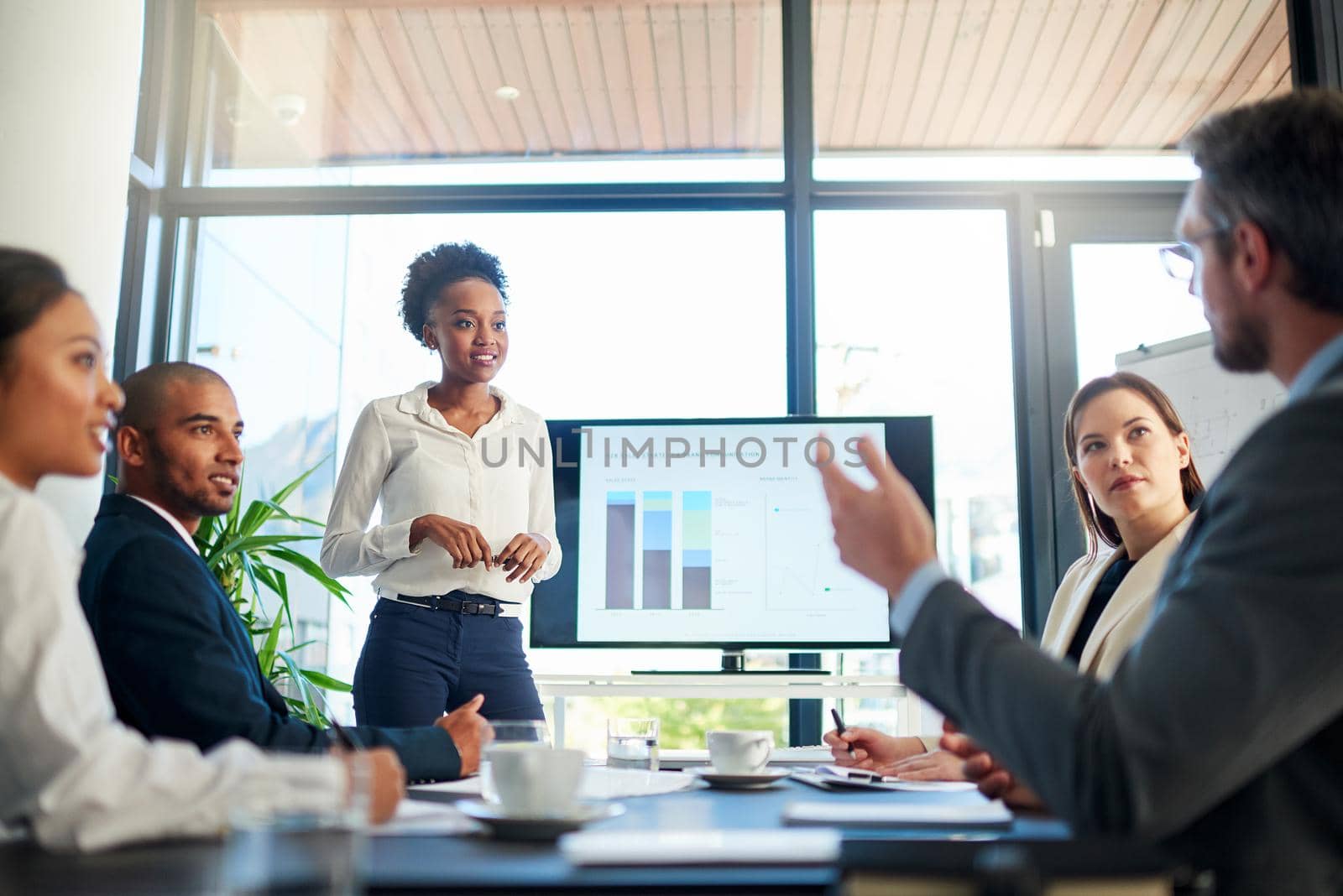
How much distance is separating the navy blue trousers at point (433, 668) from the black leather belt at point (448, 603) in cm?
1

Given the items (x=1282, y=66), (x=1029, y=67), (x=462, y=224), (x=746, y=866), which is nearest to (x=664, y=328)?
(x=462, y=224)

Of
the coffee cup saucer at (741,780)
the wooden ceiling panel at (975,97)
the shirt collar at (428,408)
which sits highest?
the wooden ceiling panel at (975,97)

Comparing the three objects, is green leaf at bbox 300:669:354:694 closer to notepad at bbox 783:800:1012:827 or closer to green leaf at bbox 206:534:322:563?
green leaf at bbox 206:534:322:563

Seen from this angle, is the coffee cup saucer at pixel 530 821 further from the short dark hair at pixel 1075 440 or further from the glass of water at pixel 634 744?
the short dark hair at pixel 1075 440

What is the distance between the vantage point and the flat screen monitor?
363 cm

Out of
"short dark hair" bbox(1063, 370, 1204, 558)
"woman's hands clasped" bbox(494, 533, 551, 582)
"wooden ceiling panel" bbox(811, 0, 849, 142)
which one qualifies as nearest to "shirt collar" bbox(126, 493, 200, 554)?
"woman's hands clasped" bbox(494, 533, 551, 582)

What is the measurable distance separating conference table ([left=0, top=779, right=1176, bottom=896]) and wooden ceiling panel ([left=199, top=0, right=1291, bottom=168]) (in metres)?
3.54

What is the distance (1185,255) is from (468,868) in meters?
1.17

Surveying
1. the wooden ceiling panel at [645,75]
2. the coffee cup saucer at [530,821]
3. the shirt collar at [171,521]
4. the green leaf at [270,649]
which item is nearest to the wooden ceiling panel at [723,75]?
the wooden ceiling panel at [645,75]

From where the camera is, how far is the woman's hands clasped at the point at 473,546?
2678mm

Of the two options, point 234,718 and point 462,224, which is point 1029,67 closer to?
point 462,224

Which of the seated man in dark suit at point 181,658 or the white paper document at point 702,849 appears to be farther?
the seated man in dark suit at point 181,658

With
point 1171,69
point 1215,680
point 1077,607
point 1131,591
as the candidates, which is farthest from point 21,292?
point 1171,69

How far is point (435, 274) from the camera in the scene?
11.0ft
